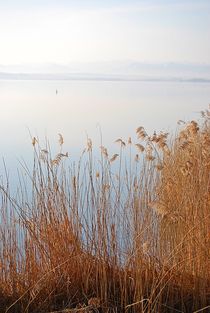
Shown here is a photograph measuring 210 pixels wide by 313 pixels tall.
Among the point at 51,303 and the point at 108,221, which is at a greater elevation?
the point at 108,221

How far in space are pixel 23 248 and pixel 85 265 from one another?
0.35 metres

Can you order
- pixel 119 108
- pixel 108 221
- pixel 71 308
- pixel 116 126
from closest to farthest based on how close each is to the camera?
pixel 71 308 < pixel 108 221 < pixel 116 126 < pixel 119 108

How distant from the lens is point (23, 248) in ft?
Result: 9.69

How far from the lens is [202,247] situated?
2697mm

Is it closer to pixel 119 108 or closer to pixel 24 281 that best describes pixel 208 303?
pixel 24 281

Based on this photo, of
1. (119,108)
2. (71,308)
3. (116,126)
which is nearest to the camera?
(71,308)

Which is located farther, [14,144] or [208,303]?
[14,144]

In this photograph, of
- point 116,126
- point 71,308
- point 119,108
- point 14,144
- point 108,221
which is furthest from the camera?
point 119,108

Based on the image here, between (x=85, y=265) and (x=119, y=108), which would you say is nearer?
(x=85, y=265)

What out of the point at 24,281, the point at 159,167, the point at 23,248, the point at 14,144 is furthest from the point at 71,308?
the point at 14,144

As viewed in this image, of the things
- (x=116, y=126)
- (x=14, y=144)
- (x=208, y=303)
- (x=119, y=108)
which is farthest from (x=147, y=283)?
(x=119, y=108)

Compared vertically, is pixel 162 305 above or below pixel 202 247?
below

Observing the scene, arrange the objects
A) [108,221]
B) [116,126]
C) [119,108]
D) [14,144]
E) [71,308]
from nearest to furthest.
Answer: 1. [71,308]
2. [108,221]
3. [14,144]
4. [116,126]
5. [119,108]

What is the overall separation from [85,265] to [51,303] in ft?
0.75
